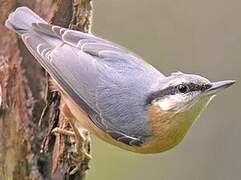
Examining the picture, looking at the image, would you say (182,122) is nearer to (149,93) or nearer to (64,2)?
(149,93)

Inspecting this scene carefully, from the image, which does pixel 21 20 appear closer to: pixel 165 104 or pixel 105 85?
pixel 105 85

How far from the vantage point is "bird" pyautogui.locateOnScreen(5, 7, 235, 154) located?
3.80 meters

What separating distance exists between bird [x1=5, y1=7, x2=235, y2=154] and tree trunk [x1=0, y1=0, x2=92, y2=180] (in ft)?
0.25

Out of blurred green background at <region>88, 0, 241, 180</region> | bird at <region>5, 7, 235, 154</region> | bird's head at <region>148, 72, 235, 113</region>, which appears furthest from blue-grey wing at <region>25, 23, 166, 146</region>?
blurred green background at <region>88, 0, 241, 180</region>

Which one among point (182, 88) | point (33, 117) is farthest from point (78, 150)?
point (182, 88)

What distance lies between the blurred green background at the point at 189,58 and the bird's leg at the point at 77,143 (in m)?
1.16

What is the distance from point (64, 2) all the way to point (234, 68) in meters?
1.85

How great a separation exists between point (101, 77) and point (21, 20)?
405 millimetres

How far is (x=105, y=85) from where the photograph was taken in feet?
12.7

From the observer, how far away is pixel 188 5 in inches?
224

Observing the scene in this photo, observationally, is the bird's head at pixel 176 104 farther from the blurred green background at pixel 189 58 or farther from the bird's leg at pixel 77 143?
the blurred green background at pixel 189 58

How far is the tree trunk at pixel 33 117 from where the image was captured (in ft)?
12.8

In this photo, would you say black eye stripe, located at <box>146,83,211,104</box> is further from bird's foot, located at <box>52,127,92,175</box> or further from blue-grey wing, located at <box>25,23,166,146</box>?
bird's foot, located at <box>52,127,92,175</box>

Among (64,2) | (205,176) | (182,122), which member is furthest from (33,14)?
(205,176)
